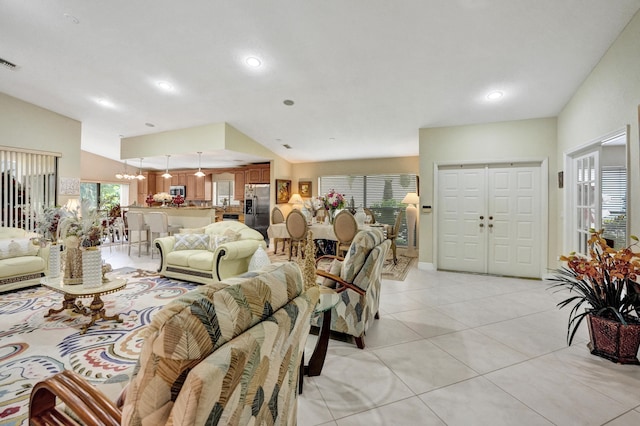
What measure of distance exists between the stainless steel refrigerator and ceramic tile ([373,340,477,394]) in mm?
5697

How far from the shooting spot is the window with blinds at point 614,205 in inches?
119

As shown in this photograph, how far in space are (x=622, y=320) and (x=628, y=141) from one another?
166 centimetres

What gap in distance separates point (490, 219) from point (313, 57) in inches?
151

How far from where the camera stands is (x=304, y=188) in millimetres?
8227

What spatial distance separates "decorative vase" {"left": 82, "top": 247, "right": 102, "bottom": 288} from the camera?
270cm

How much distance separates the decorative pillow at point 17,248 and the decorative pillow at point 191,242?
5.84 ft

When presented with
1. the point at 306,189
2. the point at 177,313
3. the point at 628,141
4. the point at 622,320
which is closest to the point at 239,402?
the point at 177,313

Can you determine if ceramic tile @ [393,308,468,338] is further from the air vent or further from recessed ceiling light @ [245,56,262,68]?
the air vent

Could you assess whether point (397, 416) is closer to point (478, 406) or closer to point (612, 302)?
point (478, 406)

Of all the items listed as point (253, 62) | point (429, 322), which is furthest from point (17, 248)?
point (429, 322)

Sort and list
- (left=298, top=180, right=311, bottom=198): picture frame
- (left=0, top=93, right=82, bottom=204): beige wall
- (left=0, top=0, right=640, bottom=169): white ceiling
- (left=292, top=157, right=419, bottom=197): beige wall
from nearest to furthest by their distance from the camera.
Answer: (left=0, top=0, right=640, bottom=169): white ceiling
(left=0, top=93, right=82, bottom=204): beige wall
(left=292, top=157, right=419, bottom=197): beige wall
(left=298, top=180, right=311, bottom=198): picture frame

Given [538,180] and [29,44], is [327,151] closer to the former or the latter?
[538,180]

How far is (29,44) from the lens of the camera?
3604 mm

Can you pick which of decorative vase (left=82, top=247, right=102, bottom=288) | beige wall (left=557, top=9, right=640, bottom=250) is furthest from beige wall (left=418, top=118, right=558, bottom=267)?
decorative vase (left=82, top=247, right=102, bottom=288)
